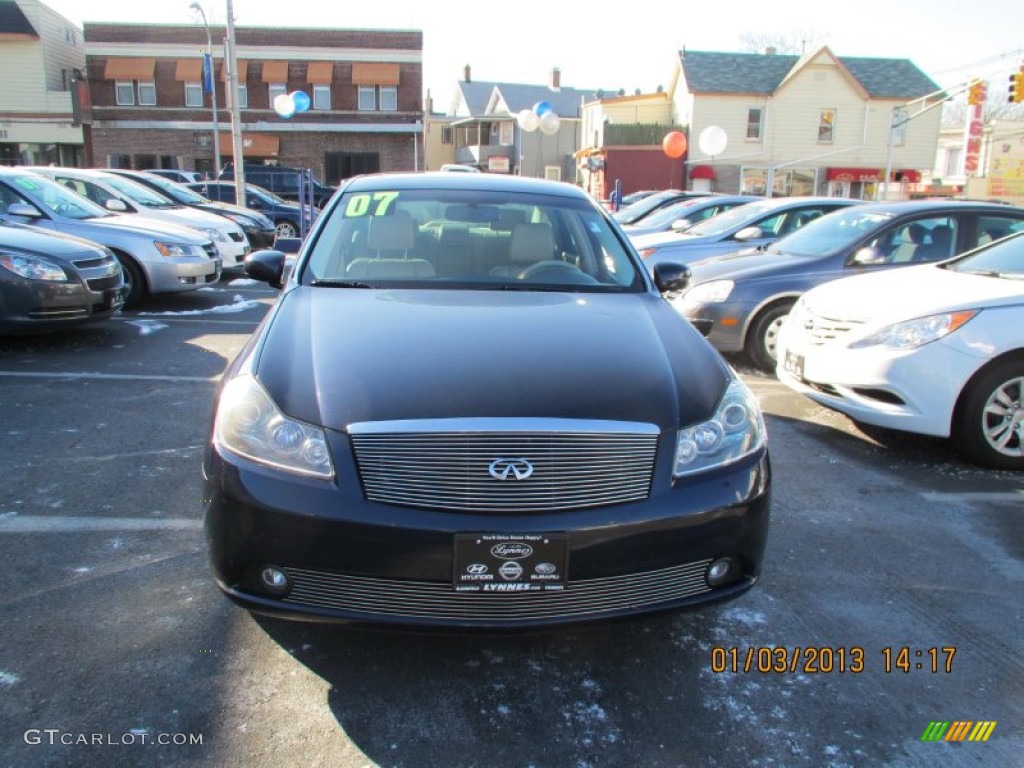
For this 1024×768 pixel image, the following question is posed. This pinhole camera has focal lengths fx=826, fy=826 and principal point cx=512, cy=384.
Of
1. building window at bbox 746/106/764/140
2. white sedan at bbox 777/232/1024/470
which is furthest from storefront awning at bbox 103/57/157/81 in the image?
white sedan at bbox 777/232/1024/470

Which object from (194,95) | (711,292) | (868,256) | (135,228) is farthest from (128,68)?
(868,256)

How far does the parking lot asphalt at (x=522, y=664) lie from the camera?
2289mm

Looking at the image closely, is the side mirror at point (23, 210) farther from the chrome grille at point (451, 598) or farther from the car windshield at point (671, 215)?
the car windshield at point (671, 215)

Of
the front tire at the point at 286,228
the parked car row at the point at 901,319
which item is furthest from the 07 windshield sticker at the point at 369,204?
the front tire at the point at 286,228

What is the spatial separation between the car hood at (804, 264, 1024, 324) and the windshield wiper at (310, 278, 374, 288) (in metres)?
3.01

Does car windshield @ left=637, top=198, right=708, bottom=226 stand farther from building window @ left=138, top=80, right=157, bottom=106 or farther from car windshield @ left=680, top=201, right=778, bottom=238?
building window @ left=138, top=80, right=157, bottom=106

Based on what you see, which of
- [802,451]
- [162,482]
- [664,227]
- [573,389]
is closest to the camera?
[573,389]

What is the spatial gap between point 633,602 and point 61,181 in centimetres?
1088

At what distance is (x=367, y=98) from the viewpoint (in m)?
39.5

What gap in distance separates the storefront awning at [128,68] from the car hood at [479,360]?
4095 centimetres

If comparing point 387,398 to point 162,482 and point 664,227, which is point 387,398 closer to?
point 162,482

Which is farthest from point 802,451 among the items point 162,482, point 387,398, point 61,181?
point 61,181

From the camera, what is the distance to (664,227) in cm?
1340
